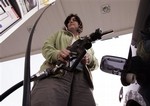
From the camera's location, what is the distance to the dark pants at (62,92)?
5.53 feet

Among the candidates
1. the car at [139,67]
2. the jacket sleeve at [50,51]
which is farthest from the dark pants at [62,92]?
the car at [139,67]

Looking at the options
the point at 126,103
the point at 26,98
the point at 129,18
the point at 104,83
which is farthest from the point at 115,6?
the point at 26,98

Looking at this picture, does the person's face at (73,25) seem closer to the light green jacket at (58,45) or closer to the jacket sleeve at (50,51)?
the light green jacket at (58,45)

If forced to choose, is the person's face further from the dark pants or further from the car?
the car

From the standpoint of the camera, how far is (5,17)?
269 cm

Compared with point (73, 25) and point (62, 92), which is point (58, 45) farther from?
point (62, 92)

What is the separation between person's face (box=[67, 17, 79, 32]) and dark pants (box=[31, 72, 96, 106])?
1.65 ft

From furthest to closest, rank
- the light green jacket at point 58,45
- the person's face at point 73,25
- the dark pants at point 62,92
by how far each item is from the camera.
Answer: the person's face at point 73,25
the light green jacket at point 58,45
the dark pants at point 62,92

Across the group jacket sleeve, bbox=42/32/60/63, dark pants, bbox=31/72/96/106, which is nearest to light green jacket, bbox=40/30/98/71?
jacket sleeve, bbox=42/32/60/63

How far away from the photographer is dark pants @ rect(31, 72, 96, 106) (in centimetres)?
169

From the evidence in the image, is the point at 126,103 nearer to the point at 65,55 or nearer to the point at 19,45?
the point at 65,55

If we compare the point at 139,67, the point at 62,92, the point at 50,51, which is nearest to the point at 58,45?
the point at 50,51

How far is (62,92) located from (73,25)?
749mm

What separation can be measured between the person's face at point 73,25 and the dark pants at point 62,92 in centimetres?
50
